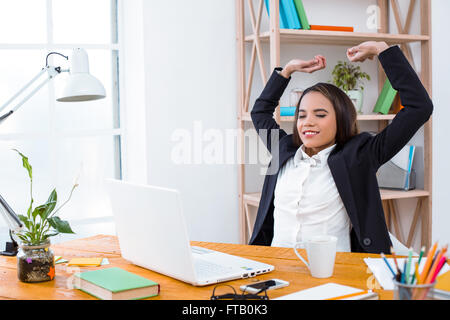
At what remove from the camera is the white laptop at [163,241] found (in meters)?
1.32

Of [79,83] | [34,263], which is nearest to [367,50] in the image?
[79,83]

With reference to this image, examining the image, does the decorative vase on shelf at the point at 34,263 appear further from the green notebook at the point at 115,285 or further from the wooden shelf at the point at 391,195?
the wooden shelf at the point at 391,195

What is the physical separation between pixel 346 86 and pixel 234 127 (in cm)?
70

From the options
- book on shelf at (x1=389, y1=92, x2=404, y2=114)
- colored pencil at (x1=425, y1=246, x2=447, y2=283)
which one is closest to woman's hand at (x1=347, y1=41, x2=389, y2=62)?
colored pencil at (x1=425, y1=246, x2=447, y2=283)

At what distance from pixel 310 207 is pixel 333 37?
1.36 m

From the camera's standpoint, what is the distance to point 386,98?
10.7 ft

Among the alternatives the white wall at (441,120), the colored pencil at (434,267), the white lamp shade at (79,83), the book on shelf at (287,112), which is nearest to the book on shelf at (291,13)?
the book on shelf at (287,112)

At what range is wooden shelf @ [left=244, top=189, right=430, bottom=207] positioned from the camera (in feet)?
10.0

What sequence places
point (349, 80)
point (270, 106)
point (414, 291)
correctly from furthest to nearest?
point (349, 80)
point (270, 106)
point (414, 291)

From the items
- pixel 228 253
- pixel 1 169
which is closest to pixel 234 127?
pixel 1 169

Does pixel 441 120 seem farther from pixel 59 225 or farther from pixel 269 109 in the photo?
pixel 59 225

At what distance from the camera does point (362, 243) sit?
1954 millimetres

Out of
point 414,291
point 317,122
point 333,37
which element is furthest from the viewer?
point 333,37
